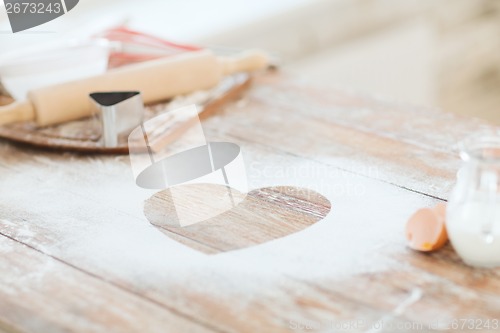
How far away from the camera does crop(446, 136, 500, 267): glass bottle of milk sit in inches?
34.4

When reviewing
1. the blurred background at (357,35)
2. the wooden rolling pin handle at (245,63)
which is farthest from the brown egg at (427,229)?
the blurred background at (357,35)

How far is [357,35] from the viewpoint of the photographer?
2510mm

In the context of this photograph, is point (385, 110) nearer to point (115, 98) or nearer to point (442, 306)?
point (115, 98)

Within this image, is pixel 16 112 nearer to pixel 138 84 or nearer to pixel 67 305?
pixel 138 84

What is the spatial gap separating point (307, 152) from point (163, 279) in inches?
16.9

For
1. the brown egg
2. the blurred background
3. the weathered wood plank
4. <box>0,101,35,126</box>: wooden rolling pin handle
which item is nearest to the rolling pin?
<box>0,101,35,126</box>: wooden rolling pin handle

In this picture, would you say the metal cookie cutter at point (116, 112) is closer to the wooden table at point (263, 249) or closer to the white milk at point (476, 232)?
the wooden table at point (263, 249)

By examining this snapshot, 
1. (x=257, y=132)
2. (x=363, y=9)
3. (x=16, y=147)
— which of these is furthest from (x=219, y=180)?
(x=363, y=9)

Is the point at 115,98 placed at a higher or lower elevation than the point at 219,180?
higher

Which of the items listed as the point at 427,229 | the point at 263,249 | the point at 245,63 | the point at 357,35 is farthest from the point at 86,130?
the point at 357,35

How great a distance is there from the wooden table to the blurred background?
0.57 m

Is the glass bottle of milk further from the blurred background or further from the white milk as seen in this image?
the blurred background

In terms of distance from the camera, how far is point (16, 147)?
1355mm

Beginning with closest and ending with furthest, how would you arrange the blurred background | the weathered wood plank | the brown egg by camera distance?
1. the weathered wood plank
2. the brown egg
3. the blurred background
